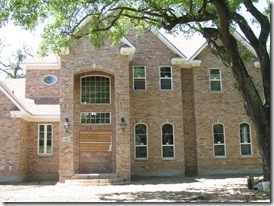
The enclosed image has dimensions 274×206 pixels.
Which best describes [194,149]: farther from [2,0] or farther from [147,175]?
[2,0]

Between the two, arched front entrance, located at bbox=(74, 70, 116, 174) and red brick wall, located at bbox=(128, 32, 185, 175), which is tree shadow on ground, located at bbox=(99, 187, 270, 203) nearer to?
arched front entrance, located at bbox=(74, 70, 116, 174)

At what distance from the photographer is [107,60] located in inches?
835

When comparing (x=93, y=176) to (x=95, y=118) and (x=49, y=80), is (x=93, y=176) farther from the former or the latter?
(x=49, y=80)

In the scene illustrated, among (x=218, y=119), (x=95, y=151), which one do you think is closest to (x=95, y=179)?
(x=95, y=151)

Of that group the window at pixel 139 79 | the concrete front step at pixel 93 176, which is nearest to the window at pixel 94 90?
the window at pixel 139 79

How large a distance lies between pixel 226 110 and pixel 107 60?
28.7 ft

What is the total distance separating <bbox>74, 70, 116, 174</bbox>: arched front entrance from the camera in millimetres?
21844

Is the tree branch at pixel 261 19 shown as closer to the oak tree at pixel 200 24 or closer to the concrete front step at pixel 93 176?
the oak tree at pixel 200 24

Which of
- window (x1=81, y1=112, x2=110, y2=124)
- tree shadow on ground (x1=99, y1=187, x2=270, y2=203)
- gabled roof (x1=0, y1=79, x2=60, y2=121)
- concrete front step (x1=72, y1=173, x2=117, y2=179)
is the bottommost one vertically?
tree shadow on ground (x1=99, y1=187, x2=270, y2=203)

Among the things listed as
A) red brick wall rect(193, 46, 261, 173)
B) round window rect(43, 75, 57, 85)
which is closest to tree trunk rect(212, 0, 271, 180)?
red brick wall rect(193, 46, 261, 173)

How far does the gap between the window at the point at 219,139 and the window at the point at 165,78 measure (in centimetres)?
410

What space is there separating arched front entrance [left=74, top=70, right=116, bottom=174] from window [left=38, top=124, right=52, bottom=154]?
221 cm

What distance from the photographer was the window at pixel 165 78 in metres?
23.6

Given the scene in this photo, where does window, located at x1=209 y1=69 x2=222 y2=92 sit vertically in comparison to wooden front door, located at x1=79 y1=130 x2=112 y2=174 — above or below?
above
